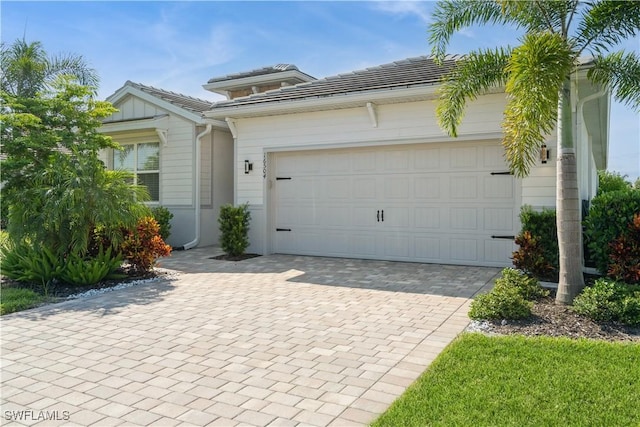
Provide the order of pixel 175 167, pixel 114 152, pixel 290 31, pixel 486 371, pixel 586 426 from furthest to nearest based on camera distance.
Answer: pixel 114 152 < pixel 175 167 < pixel 290 31 < pixel 486 371 < pixel 586 426

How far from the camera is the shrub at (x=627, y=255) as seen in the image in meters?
5.97

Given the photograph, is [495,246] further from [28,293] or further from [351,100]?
[28,293]

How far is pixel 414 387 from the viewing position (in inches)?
138

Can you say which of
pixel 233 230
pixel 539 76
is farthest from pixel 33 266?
pixel 539 76

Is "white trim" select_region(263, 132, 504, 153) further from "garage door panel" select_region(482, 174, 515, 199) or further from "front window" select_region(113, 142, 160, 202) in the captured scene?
"front window" select_region(113, 142, 160, 202)

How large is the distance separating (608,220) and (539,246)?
1.14m

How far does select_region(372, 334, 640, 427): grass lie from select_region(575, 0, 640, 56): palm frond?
3890 mm

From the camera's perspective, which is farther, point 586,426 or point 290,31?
point 290,31

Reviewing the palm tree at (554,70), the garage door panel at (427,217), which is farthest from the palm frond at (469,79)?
the garage door panel at (427,217)

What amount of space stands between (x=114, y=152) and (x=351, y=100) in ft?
26.9

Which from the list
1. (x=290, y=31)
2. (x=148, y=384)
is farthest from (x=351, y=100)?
(x=148, y=384)

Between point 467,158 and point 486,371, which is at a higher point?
point 467,158

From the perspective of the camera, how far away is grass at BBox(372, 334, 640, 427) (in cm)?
297

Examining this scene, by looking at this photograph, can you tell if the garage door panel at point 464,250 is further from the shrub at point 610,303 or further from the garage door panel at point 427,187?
the shrub at point 610,303
